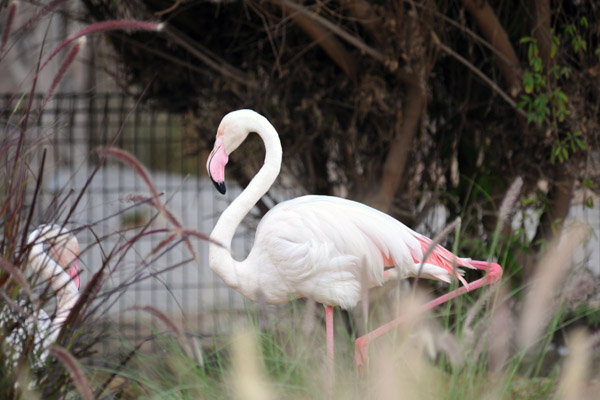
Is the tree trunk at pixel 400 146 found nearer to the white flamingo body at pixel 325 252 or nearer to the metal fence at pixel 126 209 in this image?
the metal fence at pixel 126 209

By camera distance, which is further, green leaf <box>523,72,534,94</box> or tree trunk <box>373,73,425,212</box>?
tree trunk <box>373,73,425,212</box>

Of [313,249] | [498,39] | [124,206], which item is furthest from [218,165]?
[124,206]

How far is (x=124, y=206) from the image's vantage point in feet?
27.7

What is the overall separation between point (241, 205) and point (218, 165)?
0.23m

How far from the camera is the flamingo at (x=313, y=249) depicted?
326cm

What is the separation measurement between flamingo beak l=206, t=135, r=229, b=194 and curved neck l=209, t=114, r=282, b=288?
0.14 metres

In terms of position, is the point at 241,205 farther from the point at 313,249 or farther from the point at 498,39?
the point at 498,39

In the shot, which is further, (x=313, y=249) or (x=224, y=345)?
(x=313, y=249)

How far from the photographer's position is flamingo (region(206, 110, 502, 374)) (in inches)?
128

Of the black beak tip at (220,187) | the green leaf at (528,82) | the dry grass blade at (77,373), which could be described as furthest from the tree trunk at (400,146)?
the dry grass blade at (77,373)

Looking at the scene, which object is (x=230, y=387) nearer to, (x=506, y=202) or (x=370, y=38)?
(x=506, y=202)

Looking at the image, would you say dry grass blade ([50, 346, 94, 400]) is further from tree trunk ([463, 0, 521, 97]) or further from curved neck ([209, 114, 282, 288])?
tree trunk ([463, 0, 521, 97])

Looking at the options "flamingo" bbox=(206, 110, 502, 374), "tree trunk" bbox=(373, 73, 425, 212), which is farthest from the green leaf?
"flamingo" bbox=(206, 110, 502, 374)

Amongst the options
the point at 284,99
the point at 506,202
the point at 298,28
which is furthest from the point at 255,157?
the point at 506,202
